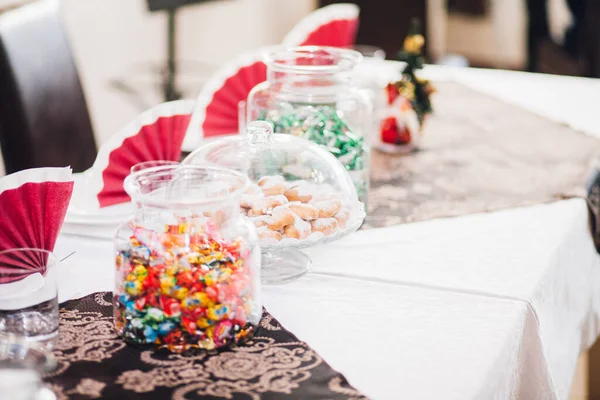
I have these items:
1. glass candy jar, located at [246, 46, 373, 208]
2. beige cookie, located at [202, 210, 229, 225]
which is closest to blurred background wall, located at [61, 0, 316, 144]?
glass candy jar, located at [246, 46, 373, 208]

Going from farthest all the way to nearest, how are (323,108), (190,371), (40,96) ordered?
(40,96)
(323,108)
(190,371)

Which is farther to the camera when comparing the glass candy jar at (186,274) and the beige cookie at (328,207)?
the beige cookie at (328,207)

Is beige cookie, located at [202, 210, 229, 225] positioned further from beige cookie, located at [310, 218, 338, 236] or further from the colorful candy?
beige cookie, located at [310, 218, 338, 236]

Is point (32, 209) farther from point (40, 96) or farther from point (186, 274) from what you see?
point (40, 96)

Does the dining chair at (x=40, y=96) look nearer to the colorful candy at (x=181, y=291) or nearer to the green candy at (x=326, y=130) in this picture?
the green candy at (x=326, y=130)

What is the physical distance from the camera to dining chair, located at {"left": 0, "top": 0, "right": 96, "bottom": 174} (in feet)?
6.08

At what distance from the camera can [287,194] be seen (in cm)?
126

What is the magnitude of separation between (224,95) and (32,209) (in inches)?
30.3

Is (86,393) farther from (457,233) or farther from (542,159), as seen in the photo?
(542,159)

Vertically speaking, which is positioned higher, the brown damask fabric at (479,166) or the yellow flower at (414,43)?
the yellow flower at (414,43)

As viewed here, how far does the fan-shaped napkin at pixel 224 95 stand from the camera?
1.81m

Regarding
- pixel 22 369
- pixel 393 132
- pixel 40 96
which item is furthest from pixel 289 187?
pixel 40 96

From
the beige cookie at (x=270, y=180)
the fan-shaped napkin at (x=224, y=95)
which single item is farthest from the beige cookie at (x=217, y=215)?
the fan-shaped napkin at (x=224, y=95)

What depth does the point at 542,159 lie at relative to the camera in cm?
187
